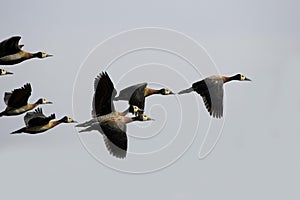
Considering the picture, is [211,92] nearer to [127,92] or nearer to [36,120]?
[127,92]

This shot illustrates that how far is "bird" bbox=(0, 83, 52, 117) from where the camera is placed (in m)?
62.0

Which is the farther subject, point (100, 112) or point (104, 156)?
point (104, 156)

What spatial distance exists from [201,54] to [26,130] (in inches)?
416

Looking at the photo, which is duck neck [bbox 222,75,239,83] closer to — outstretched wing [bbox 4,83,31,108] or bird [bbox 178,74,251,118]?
bird [bbox 178,74,251,118]

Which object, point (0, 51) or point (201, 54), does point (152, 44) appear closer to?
point (201, 54)

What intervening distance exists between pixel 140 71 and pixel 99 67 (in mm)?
3988

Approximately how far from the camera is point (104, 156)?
66.0m

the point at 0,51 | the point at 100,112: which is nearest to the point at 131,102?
the point at 100,112

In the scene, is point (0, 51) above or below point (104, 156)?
above

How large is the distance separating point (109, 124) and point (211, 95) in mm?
5501


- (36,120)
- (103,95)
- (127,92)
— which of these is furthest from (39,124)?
(127,92)

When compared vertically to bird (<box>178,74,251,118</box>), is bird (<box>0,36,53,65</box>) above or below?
above

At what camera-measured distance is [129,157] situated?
66312mm

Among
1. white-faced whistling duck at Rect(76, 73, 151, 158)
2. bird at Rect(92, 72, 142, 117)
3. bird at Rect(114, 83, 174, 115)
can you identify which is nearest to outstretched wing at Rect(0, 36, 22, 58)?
bird at Rect(92, 72, 142, 117)
